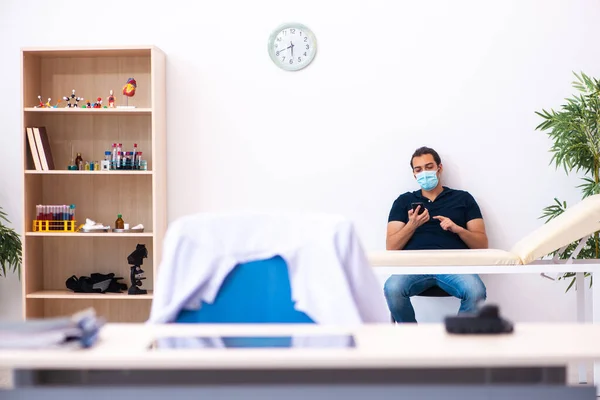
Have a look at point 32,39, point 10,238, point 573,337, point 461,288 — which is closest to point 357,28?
point 461,288

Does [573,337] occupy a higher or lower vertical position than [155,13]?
lower

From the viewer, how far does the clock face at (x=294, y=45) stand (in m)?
4.24

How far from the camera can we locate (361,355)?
4.31ft

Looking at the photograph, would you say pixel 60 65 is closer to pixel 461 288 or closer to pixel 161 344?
pixel 461 288

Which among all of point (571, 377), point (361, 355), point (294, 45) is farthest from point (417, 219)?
point (361, 355)

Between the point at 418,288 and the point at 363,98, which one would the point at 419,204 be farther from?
the point at 363,98

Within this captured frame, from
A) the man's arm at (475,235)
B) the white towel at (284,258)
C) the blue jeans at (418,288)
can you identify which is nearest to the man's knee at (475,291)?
the blue jeans at (418,288)

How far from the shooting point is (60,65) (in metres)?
4.36

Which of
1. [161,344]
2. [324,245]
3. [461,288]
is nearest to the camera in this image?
[161,344]

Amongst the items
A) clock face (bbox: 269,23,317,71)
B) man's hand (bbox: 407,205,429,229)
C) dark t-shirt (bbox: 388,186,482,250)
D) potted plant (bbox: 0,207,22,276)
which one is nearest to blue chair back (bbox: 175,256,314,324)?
man's hand (bbox: 407,205,429,229)

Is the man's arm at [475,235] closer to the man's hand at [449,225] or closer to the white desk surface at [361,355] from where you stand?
the man's hand at [449,225]

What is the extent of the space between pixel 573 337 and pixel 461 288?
2.37m

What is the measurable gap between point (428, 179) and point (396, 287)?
642 millimetres

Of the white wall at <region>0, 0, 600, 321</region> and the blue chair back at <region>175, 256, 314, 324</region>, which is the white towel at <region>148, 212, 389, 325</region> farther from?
the white wall at <region>0, 0, 600, 321</region>
